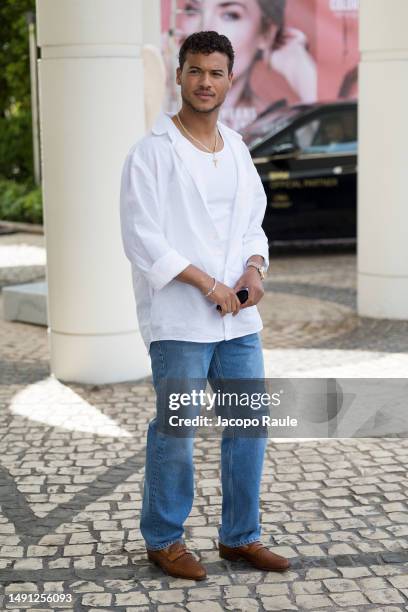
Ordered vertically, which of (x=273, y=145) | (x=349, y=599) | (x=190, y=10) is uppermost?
(x=190, y=10)

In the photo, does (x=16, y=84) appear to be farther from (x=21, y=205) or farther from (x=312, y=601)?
(x=312, y=601)

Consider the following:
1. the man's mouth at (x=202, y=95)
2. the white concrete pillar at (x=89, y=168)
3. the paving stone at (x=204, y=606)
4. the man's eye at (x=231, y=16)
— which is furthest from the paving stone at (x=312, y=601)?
the man's eye at (x=231, y=16)

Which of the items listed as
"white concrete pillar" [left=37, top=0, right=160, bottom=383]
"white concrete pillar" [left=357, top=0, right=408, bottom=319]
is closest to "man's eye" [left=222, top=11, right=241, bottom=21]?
"white concrete pillar" [left=357, top=0, right=408, bottom=319]

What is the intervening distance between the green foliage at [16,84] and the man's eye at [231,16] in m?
7.18

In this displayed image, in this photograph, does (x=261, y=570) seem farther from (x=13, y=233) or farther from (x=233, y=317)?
(x=13, y=233)

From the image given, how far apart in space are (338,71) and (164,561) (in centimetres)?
1408

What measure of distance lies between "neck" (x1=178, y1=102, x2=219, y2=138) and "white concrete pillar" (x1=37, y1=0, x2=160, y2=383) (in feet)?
10.7

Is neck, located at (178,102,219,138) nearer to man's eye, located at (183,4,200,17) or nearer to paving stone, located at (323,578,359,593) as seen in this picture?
paving stone, located at (323,578,359,593)

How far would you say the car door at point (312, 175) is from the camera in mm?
13430

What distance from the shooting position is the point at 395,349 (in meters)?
8.52

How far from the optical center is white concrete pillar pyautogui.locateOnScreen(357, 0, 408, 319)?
934cm

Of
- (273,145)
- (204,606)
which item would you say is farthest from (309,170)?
(204,606)

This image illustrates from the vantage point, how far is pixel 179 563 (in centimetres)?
438

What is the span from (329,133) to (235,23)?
12.9 ft
